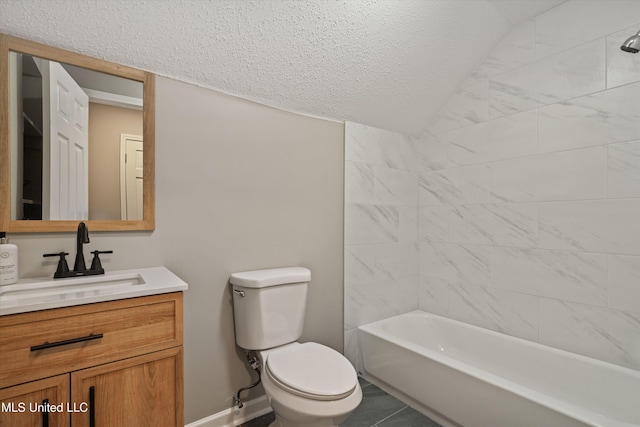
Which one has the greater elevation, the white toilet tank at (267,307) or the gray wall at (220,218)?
the gray wall at (220,218)

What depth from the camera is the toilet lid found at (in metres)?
1.34

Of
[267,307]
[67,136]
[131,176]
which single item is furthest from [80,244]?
[267,307]

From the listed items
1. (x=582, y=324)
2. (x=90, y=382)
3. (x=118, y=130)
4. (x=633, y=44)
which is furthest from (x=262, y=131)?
(x=582, y=324)

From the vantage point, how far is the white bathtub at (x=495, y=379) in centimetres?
144

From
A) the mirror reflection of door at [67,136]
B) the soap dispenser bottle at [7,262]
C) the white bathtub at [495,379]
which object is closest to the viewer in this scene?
the soap dispenser bottle at [7,262]

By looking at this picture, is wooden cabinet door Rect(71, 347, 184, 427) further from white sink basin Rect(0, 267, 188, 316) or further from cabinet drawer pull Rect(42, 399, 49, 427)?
white sink basin Rect(0, 267, 188, 316)

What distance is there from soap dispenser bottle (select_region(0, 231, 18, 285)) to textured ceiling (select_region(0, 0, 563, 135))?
0.85 m

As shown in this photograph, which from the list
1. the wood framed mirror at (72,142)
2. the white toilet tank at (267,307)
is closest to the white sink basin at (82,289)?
the wood framed mirror at (72,142)

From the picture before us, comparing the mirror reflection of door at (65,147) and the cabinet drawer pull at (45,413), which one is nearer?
the cabinet drawer pull at (45,413)

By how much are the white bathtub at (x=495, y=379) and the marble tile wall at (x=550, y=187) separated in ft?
0.37

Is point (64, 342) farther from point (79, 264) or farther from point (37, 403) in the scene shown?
point (79, 264)

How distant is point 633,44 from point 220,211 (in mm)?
2098

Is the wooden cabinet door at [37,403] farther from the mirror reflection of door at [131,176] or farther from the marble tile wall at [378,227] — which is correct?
the marble tile wall at [378,227]

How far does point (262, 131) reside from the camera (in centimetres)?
194
